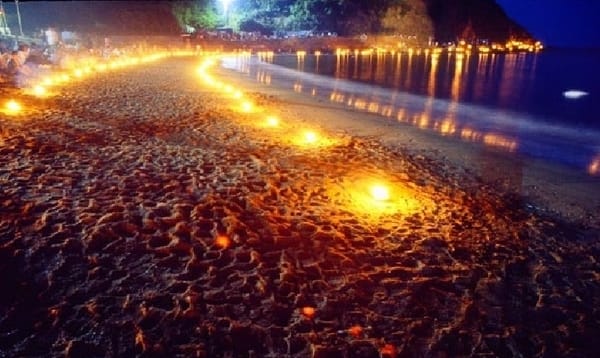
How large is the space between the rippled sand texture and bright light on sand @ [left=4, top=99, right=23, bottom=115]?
3598mm

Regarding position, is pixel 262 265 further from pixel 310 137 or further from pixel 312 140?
pixel 310 137

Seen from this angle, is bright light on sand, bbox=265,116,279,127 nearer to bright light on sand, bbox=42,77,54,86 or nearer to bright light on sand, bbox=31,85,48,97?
bright light on sand, bbox=31,85,48,97

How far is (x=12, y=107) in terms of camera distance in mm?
11383

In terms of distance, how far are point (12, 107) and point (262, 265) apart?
11.1 meters

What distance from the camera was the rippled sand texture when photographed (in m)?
3.48

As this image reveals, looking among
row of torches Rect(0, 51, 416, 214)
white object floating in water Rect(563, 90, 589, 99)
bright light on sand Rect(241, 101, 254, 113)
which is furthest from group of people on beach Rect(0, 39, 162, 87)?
white object floating in water Rect(563, 90, 589, 99)

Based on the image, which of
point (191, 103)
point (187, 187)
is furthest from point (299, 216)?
point (191, 103)

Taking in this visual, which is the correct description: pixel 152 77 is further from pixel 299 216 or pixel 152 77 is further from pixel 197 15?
pixel 197 15

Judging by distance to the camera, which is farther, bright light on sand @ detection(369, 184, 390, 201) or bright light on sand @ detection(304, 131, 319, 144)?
bright light on sand @ detection(304, 131, 319, 144)

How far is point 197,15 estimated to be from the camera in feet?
211

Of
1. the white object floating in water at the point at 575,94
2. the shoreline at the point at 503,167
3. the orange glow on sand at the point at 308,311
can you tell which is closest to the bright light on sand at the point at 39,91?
the shoreline at the point at 503,167

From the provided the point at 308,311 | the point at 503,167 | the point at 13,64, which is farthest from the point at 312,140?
the point at 13,64

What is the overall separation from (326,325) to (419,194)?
14.2 feet

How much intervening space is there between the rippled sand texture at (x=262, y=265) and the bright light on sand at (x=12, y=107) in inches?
142
